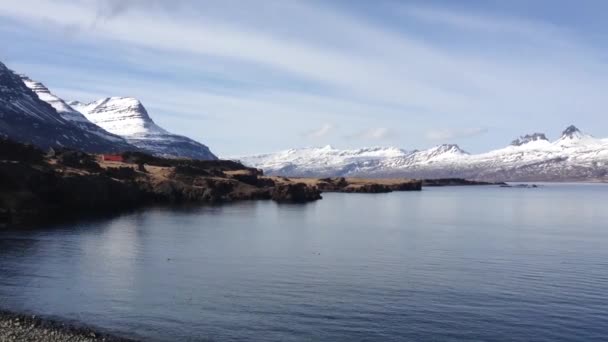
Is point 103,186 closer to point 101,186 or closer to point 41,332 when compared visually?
point 101,186

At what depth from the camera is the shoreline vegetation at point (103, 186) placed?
9312cm

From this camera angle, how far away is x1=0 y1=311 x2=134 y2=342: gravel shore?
109ft

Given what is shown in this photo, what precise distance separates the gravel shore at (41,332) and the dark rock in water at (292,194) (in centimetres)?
11659

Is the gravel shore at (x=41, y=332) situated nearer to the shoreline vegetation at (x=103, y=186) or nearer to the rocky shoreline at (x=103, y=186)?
the shoreline vegetation at (x=103, y=186)

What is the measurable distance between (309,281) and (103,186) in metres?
77.2

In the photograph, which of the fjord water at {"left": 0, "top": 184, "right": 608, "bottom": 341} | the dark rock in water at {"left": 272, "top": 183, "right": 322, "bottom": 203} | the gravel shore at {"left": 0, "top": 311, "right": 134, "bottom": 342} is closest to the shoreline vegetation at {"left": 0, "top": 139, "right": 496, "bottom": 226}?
the dark rock in water at {"left": 272, "top": 183, "right": 322, "bottom": 203}

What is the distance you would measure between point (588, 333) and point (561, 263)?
80.0 feet

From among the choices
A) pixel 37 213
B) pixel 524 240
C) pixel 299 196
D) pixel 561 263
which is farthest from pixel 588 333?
pixel 299 196

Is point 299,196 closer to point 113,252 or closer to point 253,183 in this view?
point 253,183

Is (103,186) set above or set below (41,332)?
above

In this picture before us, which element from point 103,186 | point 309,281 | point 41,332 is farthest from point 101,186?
point 41,332

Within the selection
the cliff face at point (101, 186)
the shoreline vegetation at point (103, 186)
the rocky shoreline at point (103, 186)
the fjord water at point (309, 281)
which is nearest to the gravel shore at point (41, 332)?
the fjord water at point (309, 281)

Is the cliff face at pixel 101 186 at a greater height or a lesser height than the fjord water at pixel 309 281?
greater

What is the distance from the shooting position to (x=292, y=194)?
160 m
